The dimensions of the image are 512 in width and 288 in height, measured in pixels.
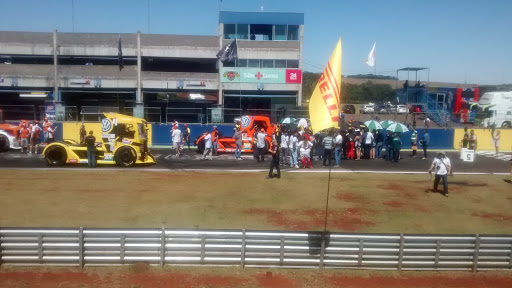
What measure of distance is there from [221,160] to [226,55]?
1415 centimetres

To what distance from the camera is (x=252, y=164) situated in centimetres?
2067

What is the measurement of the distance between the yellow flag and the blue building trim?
3608 centimetres

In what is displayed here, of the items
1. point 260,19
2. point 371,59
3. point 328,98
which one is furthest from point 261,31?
point 328,98

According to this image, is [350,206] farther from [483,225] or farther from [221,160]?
[221,160]

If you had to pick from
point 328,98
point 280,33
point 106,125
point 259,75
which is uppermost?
point 280,33

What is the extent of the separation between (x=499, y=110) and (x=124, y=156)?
2993cm

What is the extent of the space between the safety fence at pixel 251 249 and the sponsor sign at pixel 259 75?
112 ft

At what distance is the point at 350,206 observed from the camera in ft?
42.1

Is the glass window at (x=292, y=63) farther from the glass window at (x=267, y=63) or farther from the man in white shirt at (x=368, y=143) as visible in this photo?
the man in white shirt at (x=368, y=143)

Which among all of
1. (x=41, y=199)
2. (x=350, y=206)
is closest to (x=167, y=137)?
(x=41, y=199)

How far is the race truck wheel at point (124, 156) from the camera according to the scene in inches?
727

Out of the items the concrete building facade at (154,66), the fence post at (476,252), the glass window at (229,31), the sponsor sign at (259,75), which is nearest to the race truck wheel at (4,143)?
the concrete building facade at (154,66)

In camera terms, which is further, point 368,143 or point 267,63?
point 267,63

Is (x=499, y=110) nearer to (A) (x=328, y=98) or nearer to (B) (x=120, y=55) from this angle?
(A) (x=328, y=98)
